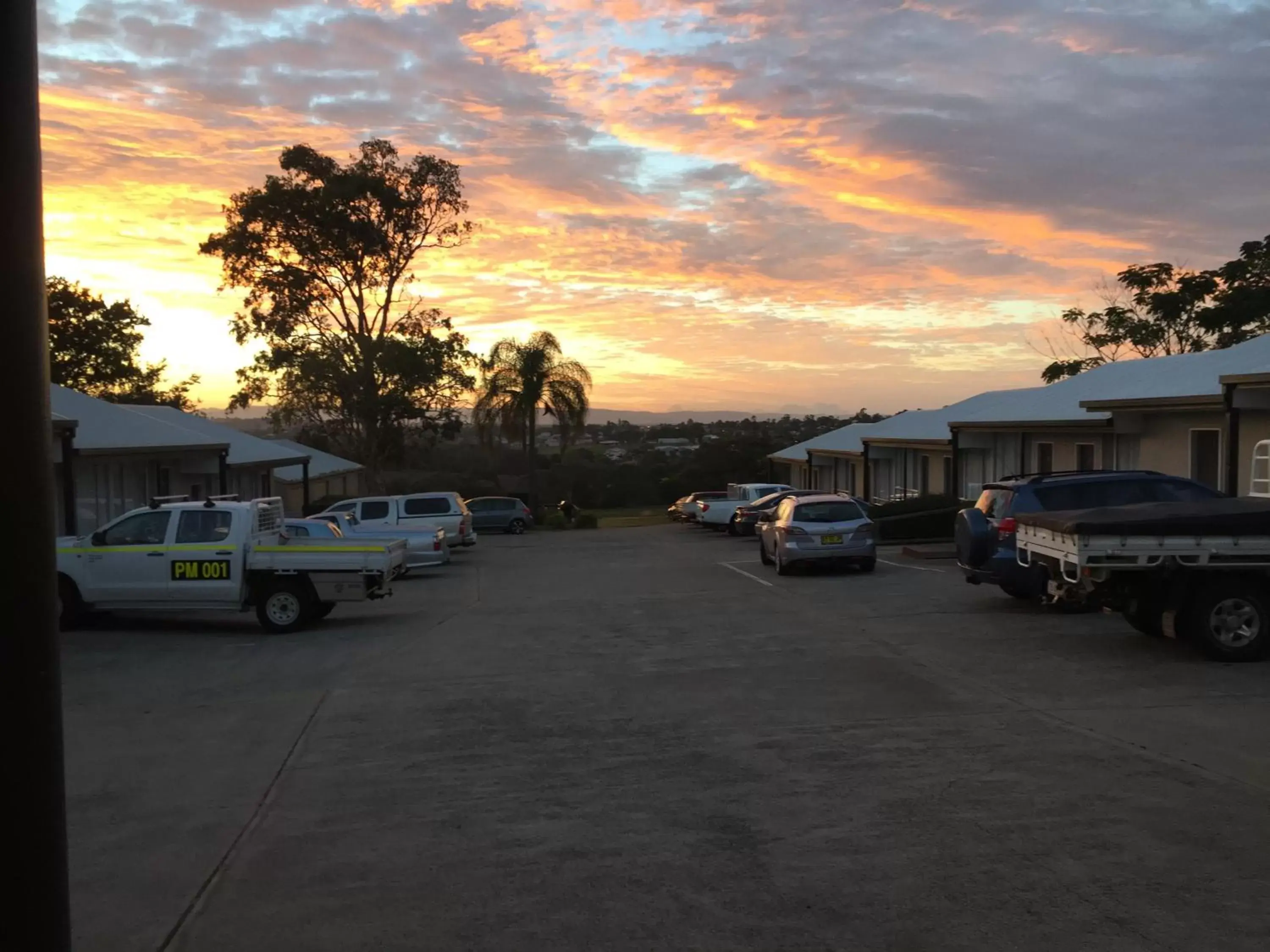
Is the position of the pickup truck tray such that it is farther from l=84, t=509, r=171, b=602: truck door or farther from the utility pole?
l=84, t=509, r=171, b=602: truck door

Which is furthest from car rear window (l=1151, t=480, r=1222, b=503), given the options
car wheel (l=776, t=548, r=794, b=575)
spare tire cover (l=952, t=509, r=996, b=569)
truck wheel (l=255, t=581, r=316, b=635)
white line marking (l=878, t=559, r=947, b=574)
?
truck wheel (l=255, t=581, r=316, b=635)

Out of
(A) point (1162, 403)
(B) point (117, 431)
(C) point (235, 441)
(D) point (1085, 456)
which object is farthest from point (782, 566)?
(C) point (235, 441)

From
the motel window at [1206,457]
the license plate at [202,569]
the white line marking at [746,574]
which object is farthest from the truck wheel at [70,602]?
the motel window at [1206,457]

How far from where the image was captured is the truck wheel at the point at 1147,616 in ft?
40.4

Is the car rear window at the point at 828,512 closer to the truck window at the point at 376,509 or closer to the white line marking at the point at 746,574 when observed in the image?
the white line marking at the point at 746,574

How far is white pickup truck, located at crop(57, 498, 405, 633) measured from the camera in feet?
52.9

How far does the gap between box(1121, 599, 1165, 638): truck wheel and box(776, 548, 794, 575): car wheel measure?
10.8 m

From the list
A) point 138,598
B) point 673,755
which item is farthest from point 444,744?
point 138,598

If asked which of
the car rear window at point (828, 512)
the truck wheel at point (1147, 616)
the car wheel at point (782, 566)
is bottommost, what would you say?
the car wheel at point (782, 566)

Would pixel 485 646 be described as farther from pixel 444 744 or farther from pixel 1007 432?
pixel 1007 432

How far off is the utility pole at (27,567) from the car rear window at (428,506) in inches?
1175

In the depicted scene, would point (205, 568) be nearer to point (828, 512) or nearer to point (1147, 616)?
point (1147, 616)

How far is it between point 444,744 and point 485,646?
545cm

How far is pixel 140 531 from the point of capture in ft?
54.1
